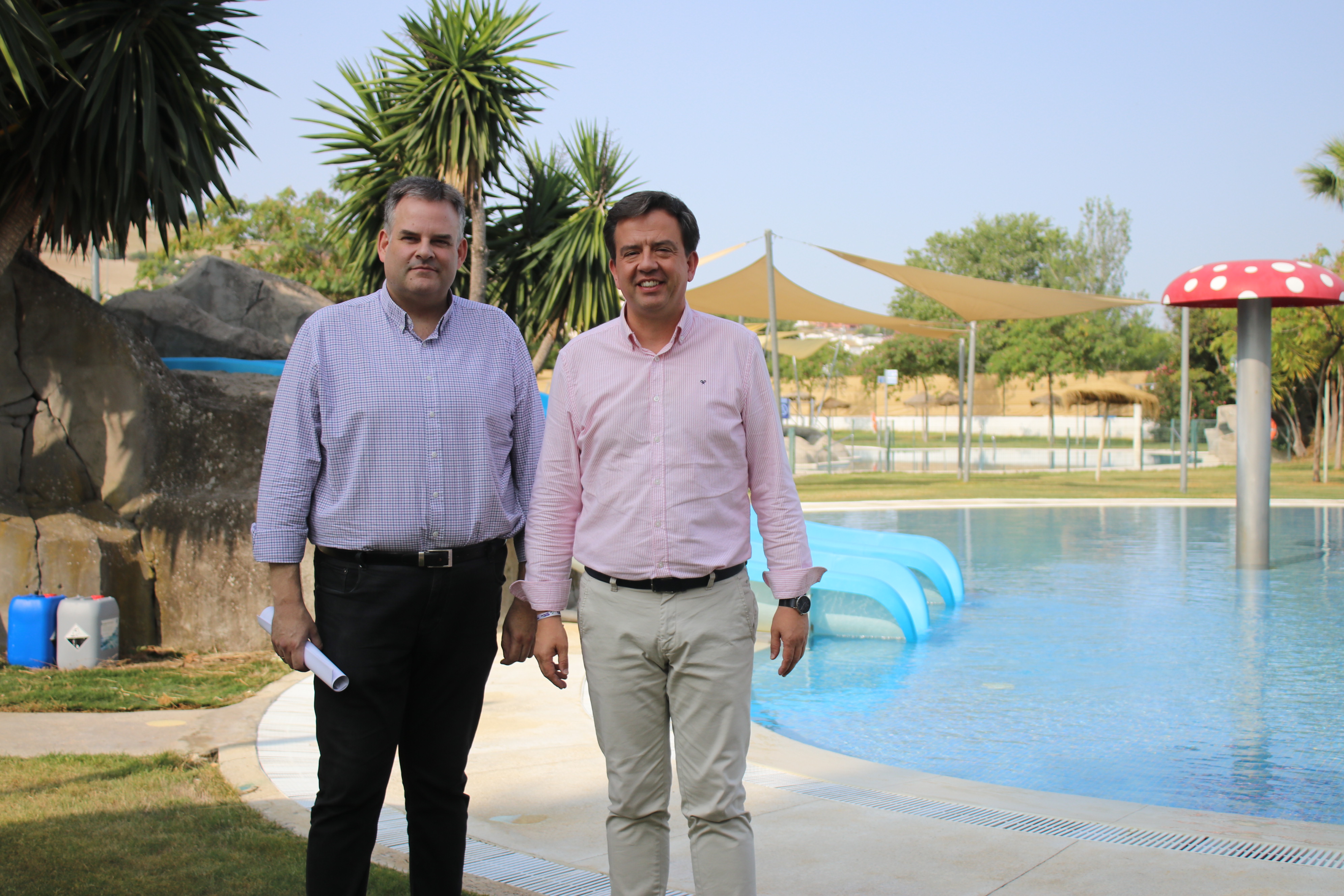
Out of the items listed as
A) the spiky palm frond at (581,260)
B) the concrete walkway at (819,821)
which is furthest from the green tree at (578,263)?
the concrete walkway at (819,821)

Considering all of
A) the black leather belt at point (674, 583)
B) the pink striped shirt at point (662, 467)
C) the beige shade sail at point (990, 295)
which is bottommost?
the black leather belt at point (674, 583)

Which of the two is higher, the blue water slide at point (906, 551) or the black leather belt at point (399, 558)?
the black leather belt at point (399, 558)

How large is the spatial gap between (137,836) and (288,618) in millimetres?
1315

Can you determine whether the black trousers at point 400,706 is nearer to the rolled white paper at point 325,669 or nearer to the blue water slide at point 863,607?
the rolled white paper at point 325,669

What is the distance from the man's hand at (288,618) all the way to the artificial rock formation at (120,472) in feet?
13.2

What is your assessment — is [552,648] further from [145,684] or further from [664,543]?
[145,684]

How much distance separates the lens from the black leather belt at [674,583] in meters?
2.22

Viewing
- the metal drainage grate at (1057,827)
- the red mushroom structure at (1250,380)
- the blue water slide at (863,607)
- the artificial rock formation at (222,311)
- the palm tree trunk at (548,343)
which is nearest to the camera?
the metal drainage grate at (1057,827)

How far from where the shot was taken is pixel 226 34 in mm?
6461

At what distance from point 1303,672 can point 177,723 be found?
597 centimetres

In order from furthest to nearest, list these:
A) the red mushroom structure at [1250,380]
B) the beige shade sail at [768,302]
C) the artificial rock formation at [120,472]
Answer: the beige shade sail at [768,302] → the red mushroom structure at [1250,380] → the artificial rock formation at [120,472]

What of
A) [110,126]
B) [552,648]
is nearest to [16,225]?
[110,126]

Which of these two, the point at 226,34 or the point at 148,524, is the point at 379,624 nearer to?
the point at 148,524

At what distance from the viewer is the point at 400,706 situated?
2.34 meters
